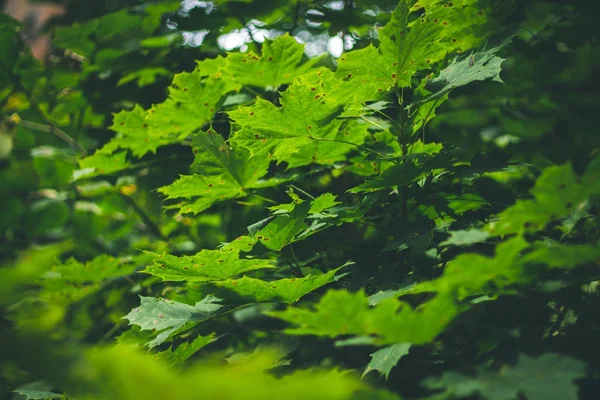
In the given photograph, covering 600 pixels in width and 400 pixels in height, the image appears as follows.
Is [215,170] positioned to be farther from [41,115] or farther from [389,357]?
[41,115]

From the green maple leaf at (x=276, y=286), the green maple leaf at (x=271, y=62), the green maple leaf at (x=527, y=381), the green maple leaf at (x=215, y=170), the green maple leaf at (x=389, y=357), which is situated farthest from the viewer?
the green maple leaf at (x=271, y=62)

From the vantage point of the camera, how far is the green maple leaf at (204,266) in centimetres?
108

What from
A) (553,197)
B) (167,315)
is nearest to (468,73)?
(553,197)

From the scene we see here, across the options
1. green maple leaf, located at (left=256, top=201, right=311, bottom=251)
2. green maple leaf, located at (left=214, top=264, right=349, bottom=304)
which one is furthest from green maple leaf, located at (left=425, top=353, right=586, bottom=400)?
green maple leaf, located at (left=256, top=201, right=311, bottom=251)

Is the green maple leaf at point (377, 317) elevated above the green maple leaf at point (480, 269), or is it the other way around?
the green maple leaf at point (480, 269)

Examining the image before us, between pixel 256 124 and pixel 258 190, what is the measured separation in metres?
0.42

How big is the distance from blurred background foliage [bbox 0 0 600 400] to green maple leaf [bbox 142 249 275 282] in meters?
0.20

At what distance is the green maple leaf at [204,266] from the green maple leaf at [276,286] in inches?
1.3

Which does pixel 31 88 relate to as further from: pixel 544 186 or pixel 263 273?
pixel 544 186

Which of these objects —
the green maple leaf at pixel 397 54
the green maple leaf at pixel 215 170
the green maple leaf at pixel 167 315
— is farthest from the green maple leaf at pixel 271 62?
the green maple leaf at pixel 167 315

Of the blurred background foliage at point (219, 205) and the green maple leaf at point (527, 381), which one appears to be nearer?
the blurred background foliage at point (219, 205)

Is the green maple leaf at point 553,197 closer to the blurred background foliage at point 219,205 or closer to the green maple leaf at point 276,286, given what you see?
the blurred background foliage at point 219,205

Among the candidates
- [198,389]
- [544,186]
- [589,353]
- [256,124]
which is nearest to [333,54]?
[256,124]

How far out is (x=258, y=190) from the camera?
1593 mm
